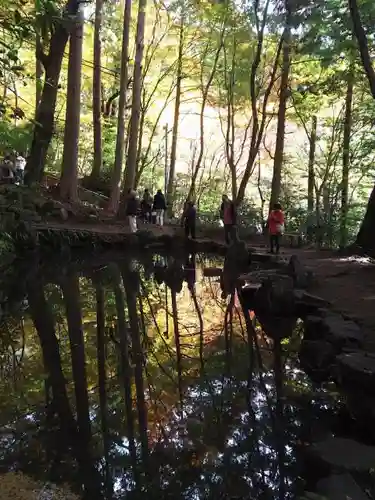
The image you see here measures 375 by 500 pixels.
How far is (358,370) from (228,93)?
1918 cm

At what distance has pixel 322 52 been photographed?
12.2 meters

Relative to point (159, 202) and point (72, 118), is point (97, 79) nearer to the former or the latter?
point (72, 118)

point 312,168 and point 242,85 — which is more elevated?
point 242,85

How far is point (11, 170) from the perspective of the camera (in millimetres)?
17109

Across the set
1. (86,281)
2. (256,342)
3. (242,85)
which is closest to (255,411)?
(256,342)

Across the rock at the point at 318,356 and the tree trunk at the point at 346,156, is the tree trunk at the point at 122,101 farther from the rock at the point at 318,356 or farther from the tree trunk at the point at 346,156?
the rock at the point at 318,356

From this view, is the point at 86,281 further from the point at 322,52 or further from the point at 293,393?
the point at 322,52

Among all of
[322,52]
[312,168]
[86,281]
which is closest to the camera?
[86,281]

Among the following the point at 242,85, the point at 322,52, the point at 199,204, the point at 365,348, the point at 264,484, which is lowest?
the point at 264,484

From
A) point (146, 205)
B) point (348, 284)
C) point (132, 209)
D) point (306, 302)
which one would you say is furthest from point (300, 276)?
point (146, 205)

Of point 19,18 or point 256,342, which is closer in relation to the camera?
point 19,18

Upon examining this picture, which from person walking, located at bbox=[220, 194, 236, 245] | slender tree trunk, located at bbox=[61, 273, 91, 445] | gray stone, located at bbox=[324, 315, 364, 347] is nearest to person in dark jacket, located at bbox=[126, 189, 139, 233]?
person walking, located at bbox=[220, 194, 236, 245]

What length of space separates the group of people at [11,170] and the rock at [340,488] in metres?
14.1

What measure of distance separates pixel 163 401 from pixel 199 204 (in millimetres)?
21666
